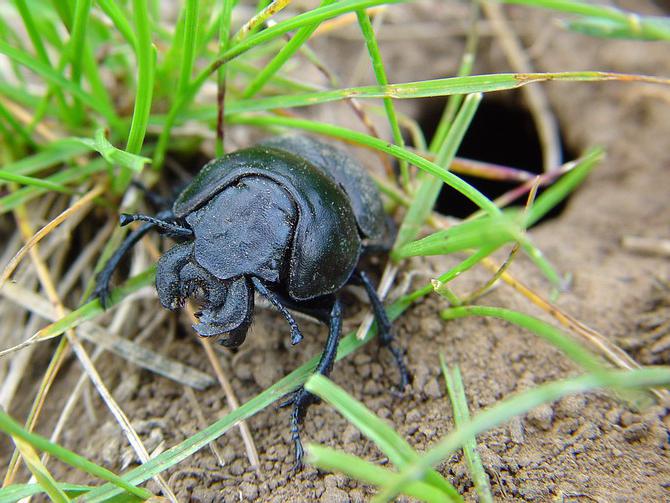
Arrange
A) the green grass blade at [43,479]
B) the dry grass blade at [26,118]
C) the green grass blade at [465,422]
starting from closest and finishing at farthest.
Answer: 1. the green grass blade at [43,479]
2. the green grass blade at [465,422]
3. the dry grass blade at [26,118]

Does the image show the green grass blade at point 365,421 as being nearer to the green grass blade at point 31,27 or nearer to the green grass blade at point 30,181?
the green grass blade at point 30,181

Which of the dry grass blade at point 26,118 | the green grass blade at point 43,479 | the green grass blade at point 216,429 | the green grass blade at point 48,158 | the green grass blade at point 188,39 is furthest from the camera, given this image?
the dry grass blade at point 26,118

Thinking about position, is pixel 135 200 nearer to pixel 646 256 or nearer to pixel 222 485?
pixel 222 485

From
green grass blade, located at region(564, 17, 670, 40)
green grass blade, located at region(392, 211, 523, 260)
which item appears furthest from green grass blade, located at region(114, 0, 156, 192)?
green grass blade, located at region(564, 17, 670, 40)

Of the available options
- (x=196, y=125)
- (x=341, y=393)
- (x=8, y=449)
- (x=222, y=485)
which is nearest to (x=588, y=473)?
(x=341, y=393)

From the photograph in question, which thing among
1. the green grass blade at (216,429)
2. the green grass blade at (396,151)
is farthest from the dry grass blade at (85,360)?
the green grass blade at (396,151)

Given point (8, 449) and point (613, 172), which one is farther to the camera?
point (613, 172)
